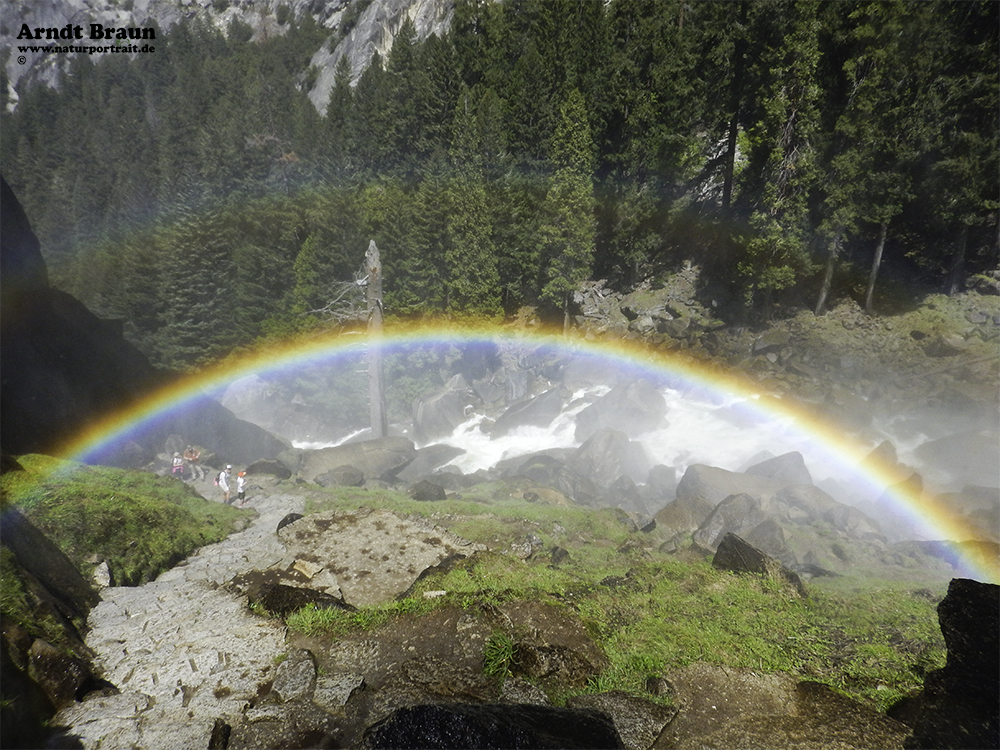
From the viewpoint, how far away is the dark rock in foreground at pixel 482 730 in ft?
13.3

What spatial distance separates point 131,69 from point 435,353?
316 feet

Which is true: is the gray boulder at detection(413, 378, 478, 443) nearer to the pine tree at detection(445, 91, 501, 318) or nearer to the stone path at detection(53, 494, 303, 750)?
the pine tree at detection(445, 91, 501, 318)

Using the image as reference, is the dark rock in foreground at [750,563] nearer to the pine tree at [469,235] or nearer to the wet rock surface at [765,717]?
the wet rock surface at [765,717]

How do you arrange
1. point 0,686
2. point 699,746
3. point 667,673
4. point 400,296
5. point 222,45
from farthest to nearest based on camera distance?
point 222,45, point 400,296, point 667,673, point 699,746, point 0,686

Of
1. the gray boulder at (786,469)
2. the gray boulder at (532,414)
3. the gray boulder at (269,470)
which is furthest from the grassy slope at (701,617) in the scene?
the gray boulder at (532,414)

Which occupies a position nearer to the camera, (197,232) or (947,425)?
(947,425)

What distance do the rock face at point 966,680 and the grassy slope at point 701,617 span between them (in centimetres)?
133

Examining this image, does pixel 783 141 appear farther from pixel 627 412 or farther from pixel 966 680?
pixel 966 680

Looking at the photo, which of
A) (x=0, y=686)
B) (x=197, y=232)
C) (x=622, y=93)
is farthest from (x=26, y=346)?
(x=622, y=93)

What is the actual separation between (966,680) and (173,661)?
30.0 ft

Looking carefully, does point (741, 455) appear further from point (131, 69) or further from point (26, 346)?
point (131, 69)

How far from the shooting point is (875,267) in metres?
30.3

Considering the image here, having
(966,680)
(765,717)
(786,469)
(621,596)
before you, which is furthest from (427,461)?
(966,680)

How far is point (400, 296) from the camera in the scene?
3584cm
